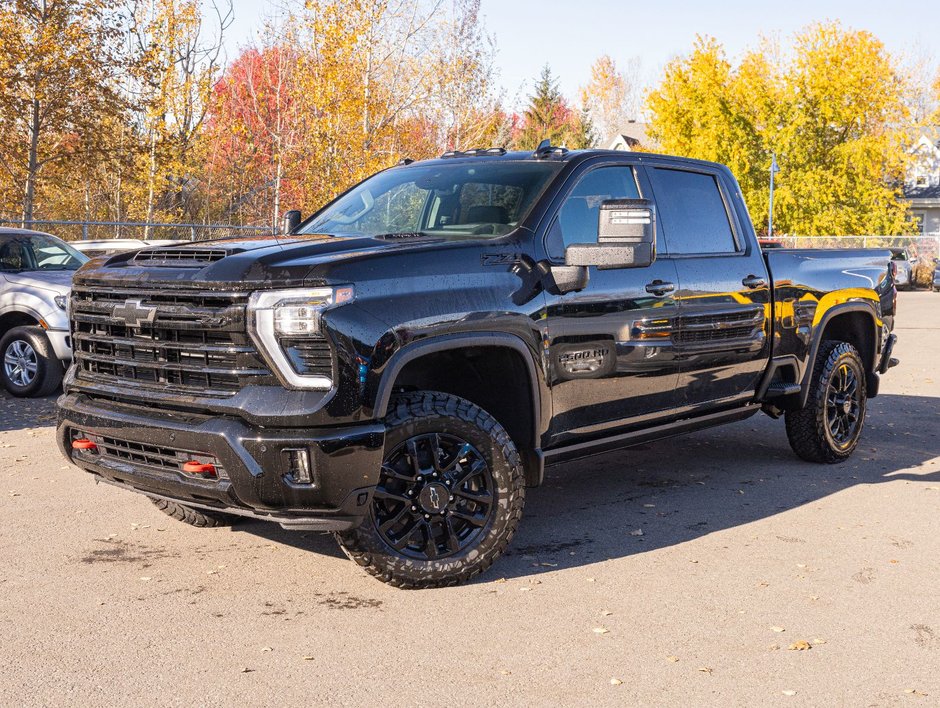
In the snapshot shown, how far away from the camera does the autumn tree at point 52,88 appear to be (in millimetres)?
21422

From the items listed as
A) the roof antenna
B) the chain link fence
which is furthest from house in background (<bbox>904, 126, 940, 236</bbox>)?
the roof antenna

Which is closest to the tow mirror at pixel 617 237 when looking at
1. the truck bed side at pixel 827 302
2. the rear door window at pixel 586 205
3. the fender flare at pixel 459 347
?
the rear door window at pixel 586 205

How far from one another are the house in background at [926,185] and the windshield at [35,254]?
183 ft

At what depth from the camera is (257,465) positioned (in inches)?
169

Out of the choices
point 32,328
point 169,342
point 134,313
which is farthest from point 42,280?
point 169,342

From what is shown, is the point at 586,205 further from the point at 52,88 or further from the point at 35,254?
the point at 52,88

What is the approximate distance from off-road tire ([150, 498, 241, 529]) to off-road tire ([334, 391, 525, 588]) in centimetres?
135

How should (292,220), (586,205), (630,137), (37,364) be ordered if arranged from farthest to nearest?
(630,137), (37,364), (292,220), (586,205)

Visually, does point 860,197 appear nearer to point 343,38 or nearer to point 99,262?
point 343,38

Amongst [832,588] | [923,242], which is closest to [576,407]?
[832,588]

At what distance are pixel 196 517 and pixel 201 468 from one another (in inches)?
57.5

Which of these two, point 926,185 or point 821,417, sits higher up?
point 926,185

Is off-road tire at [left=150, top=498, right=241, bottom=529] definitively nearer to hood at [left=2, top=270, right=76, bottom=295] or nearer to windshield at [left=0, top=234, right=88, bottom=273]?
hood at [left=2, top=270, right=76, bottom=295]

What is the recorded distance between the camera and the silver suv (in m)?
10.6
